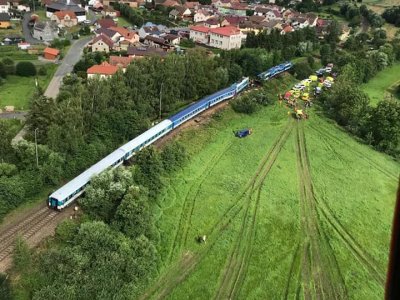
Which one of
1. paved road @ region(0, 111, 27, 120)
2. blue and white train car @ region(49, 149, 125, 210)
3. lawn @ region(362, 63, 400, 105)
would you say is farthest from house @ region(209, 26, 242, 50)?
blue and white train car @ region(49, 149, 125, 210)

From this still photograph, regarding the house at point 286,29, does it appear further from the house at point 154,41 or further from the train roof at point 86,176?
the train roof at point 86,176

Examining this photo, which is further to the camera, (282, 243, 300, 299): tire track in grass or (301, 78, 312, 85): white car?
(301, 78, 312, 85): white car

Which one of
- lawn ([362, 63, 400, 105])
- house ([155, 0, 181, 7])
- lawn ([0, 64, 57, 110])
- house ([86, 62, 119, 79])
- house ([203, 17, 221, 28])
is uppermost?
house ([155, 0, 181, 7])

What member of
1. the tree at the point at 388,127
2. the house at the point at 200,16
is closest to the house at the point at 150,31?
the house at the point at 200,16

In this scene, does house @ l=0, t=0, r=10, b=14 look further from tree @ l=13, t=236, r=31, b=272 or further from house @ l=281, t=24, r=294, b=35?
tree @ l=13, t=236, r=31, b=272

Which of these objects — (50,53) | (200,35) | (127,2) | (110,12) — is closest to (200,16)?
(200,35)

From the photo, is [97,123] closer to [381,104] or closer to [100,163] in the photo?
[100,163]
